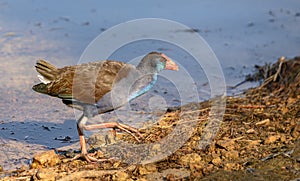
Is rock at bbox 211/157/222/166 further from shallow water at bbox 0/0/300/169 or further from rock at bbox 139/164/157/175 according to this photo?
shallow water at bbox 0/0/300/169

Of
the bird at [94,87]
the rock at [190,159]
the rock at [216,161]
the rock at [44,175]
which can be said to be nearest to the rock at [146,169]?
the rock at [190,159]

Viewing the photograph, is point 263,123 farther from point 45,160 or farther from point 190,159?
point 45,160

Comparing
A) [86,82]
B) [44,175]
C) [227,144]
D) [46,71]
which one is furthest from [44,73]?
[227,144]

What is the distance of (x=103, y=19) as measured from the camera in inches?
393

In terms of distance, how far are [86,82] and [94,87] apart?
0.10m

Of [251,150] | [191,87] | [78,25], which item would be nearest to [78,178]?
[251,150]

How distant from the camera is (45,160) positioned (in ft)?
16.9

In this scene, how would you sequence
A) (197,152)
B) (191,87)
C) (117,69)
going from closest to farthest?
(197,152)
(117,69)
(191,87)

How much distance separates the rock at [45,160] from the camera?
16.9 feet

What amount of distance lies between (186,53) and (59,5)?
117 inches

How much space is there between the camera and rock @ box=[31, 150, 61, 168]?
5.14 m

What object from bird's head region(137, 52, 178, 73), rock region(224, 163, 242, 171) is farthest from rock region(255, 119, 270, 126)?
rock region(224, 163, 242, 171)

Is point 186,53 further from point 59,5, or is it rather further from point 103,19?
point 59,5

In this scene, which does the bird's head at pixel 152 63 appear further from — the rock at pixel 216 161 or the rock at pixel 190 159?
the rock at pixel 216 161
